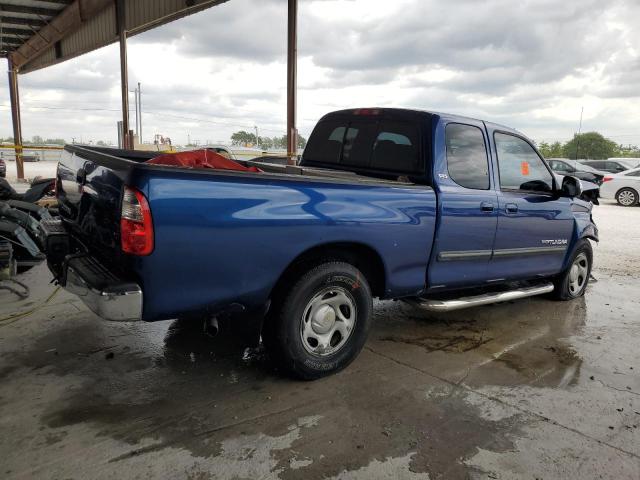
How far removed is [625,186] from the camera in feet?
56.0

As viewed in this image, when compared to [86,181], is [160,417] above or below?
below

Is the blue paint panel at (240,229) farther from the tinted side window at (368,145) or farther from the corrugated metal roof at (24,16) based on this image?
the corrugated metal roof at (24,16)

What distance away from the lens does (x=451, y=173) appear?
4047 millimetres

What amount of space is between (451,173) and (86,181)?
267cm

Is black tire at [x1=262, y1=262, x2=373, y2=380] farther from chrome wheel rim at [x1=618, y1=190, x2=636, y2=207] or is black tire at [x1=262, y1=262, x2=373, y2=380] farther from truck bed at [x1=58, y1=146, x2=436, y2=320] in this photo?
chrome wheel rim at [x1=618, y1=190, x2=636, y2=207]

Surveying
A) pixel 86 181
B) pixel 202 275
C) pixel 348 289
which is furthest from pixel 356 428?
pixel 86 181

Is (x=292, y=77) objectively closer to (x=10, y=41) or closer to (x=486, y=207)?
(x=486, y=207)

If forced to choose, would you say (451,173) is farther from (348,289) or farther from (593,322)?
(593,322)

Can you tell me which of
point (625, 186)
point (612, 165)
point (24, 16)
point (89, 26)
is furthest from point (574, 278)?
point (612, 165)

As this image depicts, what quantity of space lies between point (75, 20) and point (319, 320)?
53.8 ft

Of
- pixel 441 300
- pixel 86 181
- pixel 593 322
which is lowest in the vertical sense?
pixel 593 322

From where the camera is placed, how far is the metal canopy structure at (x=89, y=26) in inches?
451

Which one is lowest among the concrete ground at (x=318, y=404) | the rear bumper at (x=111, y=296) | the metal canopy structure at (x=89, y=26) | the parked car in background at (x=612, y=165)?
the concrete ground at (x=318, y=404)

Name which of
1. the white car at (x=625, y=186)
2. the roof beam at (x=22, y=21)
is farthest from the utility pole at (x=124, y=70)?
the white car at (x=625, y=186)
